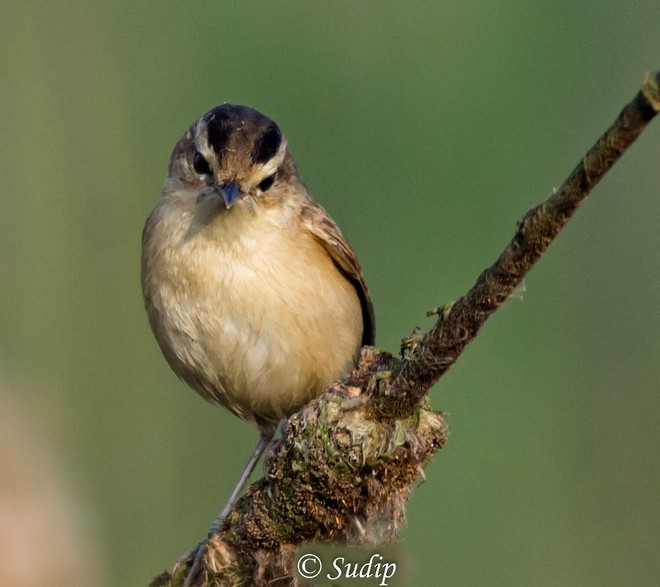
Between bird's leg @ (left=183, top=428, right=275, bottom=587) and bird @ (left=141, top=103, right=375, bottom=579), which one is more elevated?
bird @ (left=141, top=103, right=375, bottom=579)

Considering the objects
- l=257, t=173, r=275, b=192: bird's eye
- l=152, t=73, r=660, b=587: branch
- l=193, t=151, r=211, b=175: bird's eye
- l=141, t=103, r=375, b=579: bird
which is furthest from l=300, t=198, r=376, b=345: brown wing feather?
l=152, t=73, r=660, b=587: branch

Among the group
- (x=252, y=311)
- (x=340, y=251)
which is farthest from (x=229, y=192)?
(x=340, y=251)

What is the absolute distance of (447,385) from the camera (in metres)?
4.18

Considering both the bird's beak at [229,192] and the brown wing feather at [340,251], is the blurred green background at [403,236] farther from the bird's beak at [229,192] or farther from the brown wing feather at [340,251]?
the bird's beak at [229,192]

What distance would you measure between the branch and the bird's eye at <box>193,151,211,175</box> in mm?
1117

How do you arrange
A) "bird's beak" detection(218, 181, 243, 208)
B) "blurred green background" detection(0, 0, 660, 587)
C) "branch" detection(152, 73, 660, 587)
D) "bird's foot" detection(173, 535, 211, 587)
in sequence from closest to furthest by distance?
"branch" detection(152, 73, 660, 587)
"bird's foot" detection(173, 535, 211, 587)
"bird's beak" detection(218, 181, 243, 208)
"blurred green background" detection(0, 0, 660, 587)

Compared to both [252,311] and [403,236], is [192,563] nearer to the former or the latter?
[252,311]

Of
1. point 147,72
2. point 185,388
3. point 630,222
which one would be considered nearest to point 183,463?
point 185,388

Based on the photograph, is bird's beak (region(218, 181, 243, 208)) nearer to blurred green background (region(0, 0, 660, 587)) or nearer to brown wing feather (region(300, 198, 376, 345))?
brown wing feather (region(300, 198, 376, 345))

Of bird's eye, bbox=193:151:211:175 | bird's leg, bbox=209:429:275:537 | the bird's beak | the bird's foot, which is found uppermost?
bird's eye, bbox=193:151:211:175

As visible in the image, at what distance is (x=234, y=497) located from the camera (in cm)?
379

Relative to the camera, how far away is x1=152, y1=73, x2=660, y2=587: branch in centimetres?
254

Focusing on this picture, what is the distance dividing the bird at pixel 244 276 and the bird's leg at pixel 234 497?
0.02m

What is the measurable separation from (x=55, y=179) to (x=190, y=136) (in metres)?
0.79
